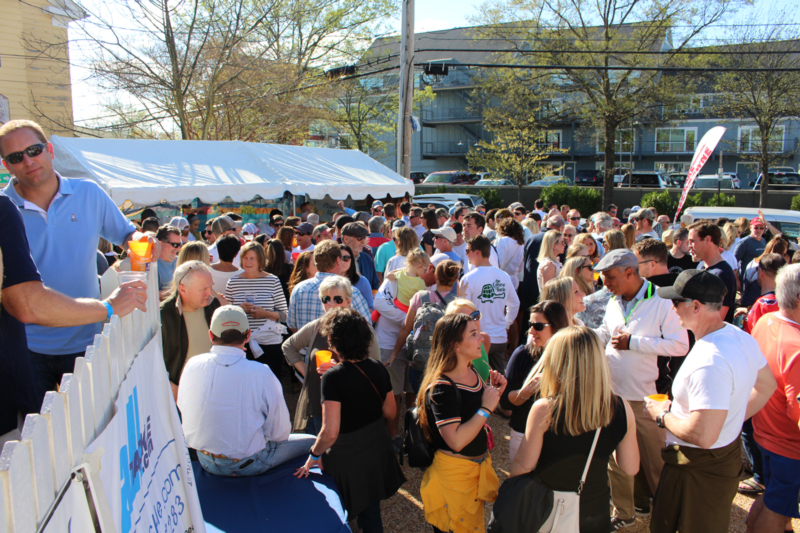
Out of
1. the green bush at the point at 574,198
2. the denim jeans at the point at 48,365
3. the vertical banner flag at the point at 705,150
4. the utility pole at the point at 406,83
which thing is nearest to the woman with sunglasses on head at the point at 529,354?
the denim jeans at the point at 48,365

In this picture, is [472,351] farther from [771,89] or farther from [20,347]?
[771,89]

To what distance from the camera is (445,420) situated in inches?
110

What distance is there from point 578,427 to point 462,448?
A: 26.4 inches

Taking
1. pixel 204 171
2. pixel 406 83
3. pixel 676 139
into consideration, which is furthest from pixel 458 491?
pixel 676 139

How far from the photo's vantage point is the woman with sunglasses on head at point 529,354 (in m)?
3.26

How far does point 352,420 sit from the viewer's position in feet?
10.1

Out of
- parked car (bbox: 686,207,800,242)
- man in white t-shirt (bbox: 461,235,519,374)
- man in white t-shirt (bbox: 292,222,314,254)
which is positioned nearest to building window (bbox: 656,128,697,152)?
parked car (bbox: 686,207,800,242)

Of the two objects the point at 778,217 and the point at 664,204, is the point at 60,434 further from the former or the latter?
the point at 664,204

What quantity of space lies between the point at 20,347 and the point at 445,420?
1940 mm

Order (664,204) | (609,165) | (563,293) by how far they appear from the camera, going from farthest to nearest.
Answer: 1. (609,165)
2. (664,204)
3. (563,293)

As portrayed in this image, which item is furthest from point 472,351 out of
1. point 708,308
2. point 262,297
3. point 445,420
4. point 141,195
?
point 141,195

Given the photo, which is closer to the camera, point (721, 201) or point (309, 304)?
point (309, 304)

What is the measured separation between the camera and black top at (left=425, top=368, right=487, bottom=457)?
280 centimetres

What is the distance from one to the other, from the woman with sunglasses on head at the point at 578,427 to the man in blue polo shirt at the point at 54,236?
2113 millimetres
